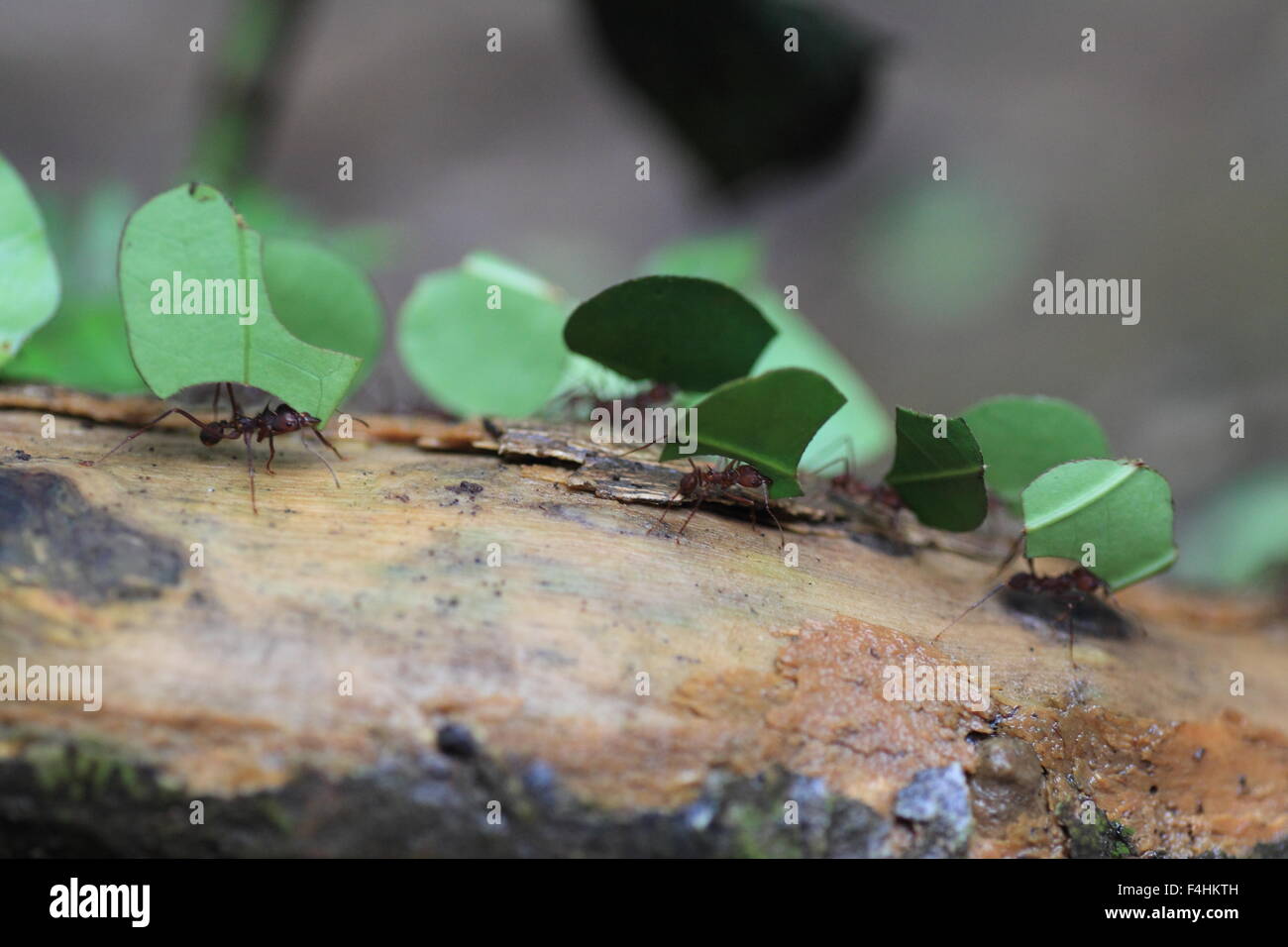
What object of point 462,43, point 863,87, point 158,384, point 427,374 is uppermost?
point 462,43

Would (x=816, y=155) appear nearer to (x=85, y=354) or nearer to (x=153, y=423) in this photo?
(x=85, y=354)

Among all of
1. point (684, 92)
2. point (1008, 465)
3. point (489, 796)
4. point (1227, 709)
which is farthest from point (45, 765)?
point (684, 92)

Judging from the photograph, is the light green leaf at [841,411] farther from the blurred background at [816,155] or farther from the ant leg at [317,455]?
the blurred background at [816,155]

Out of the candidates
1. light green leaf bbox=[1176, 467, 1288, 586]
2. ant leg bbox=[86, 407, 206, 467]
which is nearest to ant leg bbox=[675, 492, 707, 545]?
ant leg bbox=[86, 407, 206, 467]

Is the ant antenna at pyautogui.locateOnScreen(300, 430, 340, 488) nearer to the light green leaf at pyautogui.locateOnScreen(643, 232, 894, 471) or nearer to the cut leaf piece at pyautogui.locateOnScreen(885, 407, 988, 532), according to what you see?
the light green leaf at pyautogui.locateOnScreen(643, 232, 894, 471)
